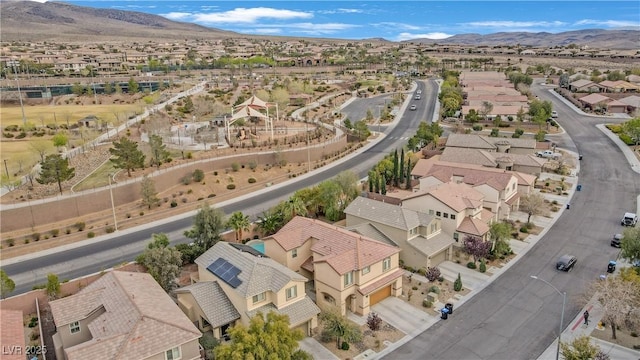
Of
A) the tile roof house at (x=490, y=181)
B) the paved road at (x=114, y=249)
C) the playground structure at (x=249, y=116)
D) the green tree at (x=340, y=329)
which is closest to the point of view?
the green tree at (x=340, y=329)

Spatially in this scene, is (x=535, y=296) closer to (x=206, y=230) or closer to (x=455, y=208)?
(x=455, y=208)

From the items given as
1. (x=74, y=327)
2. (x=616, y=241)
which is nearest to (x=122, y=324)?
A: (x=74, y=327)

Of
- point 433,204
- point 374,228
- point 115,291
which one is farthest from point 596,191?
point 115,291

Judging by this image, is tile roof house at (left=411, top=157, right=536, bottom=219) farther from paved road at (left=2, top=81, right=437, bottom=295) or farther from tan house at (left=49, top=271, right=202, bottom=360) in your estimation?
tan house at (left=49, top=271, right=202, bottom=360)

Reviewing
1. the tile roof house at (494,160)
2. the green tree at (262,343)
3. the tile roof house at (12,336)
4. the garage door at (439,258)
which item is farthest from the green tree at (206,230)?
the tile roof house at (494,160)

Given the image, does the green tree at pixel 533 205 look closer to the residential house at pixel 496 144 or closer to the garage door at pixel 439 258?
the garage door at pixel 439 258

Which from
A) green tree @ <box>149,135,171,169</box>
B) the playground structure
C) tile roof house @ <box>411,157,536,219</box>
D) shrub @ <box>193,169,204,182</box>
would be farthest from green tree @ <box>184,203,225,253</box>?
the playground structure
